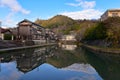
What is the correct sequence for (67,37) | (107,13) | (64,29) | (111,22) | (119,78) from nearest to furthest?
(119,78) → (111,22) → (107,13) → (67,37) → (64,29)

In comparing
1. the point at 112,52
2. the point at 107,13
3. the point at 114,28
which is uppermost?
the point at 107,13

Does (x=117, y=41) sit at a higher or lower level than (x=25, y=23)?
lower

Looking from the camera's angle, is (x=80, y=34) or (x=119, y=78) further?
(x=80, y=34)

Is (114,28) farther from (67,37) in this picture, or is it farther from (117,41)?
(67,37)

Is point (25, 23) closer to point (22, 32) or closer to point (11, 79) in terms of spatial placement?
point (22, 32)

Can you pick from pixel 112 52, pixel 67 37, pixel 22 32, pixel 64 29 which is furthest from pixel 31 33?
pixel 64 29

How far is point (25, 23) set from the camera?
3204 inches

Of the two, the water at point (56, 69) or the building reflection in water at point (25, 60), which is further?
the building reflection in water at point (25, 60)

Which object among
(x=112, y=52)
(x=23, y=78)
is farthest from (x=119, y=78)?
(x=112, y=52)

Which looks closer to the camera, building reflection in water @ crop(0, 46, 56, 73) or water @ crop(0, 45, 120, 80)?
water @ crop(0, 45, 120, 80)

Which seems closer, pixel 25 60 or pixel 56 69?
pixel 56 69

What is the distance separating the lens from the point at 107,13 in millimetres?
86500

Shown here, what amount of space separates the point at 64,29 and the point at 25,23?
109m

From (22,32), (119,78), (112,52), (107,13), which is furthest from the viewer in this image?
(107,13)
